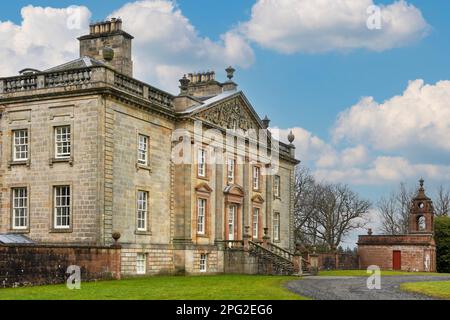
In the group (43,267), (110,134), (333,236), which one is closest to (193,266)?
(110,134)

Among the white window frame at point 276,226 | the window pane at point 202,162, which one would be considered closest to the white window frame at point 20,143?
the window pane at point 202,162

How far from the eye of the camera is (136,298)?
20.6 m

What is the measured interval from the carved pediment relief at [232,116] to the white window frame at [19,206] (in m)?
10.9

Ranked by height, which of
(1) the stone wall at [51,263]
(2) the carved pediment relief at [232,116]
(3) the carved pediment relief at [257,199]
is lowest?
(1) the stone wall at [51,263]

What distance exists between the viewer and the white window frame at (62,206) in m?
32.2

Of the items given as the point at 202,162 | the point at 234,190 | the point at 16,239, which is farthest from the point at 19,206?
the point at 234,190

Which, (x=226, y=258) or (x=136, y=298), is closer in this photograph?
(x=136, y=298)

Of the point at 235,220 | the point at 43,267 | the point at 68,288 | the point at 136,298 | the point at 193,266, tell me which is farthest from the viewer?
the point at 235,220

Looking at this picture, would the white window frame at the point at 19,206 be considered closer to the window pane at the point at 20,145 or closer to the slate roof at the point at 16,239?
the slate roof at the point at 16,239

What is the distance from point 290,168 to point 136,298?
118 feet

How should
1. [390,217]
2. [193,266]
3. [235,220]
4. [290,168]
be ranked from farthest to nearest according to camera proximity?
[390,217] → [290,168] → [235,220] → [193,266]

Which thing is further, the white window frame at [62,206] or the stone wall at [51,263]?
the white window frame at [62,206]

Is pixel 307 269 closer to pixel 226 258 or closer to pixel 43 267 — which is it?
pixel 226 258

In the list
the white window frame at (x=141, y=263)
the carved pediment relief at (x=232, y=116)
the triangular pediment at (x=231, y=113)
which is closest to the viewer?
the white window frame at (x=141, y=263)
